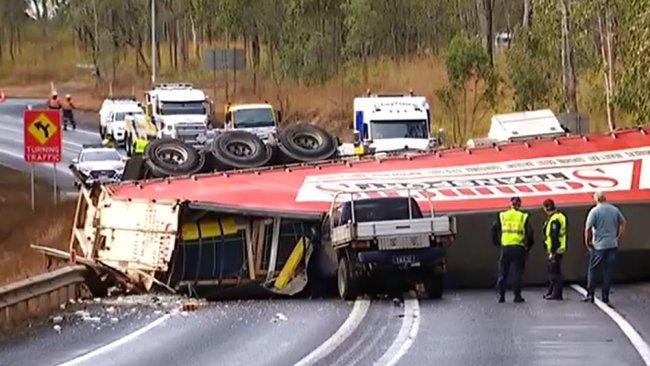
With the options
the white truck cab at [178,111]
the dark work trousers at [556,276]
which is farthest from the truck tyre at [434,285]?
the white truck cab at [178,111]

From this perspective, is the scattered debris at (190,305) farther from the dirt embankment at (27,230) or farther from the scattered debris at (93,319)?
the dirt embankment at (27,230)

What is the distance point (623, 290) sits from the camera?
78.7 feet

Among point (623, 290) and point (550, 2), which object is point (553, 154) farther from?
point (550, 2)

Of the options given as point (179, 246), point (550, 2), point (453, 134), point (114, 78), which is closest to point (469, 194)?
point (179, 246)

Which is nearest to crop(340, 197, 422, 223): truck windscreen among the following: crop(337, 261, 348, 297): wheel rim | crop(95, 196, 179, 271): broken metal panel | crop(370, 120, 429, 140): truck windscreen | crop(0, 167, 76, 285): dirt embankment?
crop(337, 261, 348, 297): wheel rim

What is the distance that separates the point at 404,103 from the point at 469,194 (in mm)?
18426

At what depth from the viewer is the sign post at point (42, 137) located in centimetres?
3009

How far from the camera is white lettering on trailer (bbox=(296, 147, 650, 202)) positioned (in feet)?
84.0

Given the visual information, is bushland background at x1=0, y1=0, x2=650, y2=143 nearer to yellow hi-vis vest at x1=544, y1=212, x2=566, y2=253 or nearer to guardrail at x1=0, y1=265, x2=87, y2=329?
yellow hi-vis vest at x1=544, y1=212, x2=566, y2=253

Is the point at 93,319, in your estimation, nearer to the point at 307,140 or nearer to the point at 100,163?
the point at 307,140

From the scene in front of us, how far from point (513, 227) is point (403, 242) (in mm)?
1753

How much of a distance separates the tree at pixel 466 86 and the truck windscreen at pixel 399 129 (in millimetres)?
15124

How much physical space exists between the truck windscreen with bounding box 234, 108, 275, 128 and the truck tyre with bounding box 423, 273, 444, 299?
32.0m

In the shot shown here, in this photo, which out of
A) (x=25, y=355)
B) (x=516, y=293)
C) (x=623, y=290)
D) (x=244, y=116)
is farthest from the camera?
(x=244, y=116)
